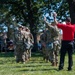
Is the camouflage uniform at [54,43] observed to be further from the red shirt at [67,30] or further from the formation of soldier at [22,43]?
the formation of soldier at [22,43]

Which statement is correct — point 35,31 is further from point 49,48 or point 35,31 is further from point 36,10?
point 49,48

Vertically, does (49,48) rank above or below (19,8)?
below

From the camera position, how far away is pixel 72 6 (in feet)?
112

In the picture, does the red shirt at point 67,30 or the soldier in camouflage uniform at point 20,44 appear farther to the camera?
the soldier in camouflage uniform at point 20,44

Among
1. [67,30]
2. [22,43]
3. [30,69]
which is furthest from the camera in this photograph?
[22,43]

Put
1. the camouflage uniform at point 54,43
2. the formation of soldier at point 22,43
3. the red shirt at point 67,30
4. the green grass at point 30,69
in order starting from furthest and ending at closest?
the formation of soldier at point 22,43 → the camouflage uniform at point 54,43 → the red shirt at point 67,30 → the green grass at point 30,69

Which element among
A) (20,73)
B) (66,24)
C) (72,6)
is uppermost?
(72,6)

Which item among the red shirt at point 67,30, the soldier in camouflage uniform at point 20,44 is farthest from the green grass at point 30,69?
the soldier in camouflage uniform at point 20,44

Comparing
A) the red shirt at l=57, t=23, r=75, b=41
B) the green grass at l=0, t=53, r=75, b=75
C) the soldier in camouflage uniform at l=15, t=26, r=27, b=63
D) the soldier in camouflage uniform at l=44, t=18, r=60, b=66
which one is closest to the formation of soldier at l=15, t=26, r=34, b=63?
the soldier in camouflage uniform at l=15, t=26, r=27, b=63

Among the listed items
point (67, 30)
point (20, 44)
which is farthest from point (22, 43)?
point (67, 30)

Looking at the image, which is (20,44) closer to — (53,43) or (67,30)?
(53,43)

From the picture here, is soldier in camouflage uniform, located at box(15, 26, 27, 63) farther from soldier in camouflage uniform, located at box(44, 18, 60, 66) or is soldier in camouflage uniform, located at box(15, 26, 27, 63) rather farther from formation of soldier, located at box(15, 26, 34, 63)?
soldier in camouflage uniform, located at box(44, 18, 60, 66)

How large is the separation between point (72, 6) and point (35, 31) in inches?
479

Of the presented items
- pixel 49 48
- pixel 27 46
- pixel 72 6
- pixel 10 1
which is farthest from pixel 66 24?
pixel 10 1
